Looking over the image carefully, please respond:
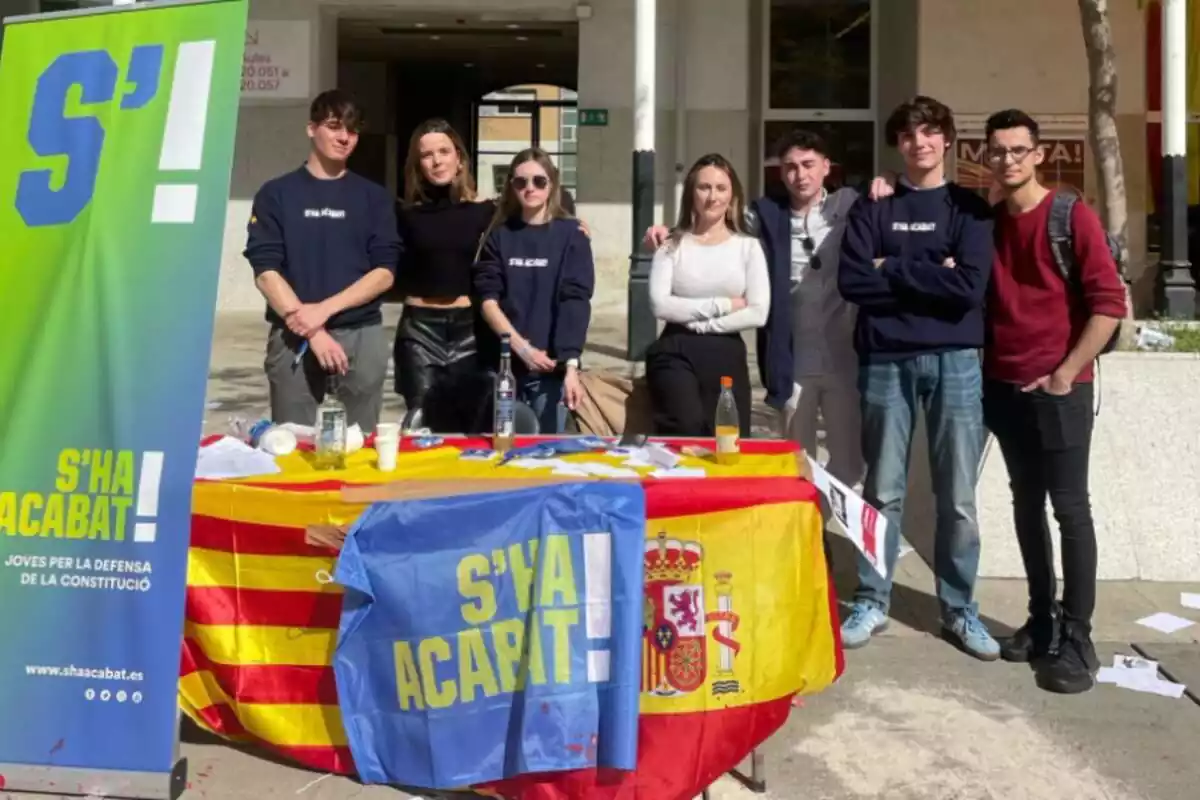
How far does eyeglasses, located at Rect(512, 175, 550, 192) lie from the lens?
466 centimetres

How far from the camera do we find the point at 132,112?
305 centimetres

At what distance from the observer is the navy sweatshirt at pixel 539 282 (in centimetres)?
471

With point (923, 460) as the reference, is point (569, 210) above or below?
above

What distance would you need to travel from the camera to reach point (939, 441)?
172 inches

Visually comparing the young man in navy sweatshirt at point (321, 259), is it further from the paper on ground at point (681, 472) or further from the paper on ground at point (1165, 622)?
the paper on ground at point (1165, 622)

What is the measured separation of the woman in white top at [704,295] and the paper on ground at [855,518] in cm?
81

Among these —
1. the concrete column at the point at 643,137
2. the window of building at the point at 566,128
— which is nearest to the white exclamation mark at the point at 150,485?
the concrete column at the point at 643,137

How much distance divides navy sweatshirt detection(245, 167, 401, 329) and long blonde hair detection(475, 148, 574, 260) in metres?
0.43

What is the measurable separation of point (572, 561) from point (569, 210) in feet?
6.86

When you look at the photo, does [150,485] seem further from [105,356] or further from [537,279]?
[537,279]

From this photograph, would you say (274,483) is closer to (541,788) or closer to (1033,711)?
(541,788)

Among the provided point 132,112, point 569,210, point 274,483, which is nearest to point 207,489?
point 274,483

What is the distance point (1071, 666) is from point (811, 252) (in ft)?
5.81

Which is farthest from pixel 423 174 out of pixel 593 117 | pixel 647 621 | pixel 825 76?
pixel 825 76
